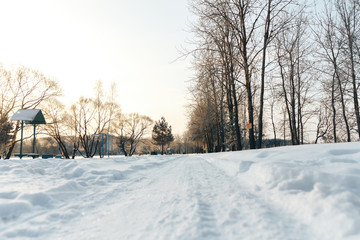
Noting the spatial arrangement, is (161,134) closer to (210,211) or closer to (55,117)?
(55,117)

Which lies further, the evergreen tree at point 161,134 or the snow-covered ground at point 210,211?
the evergreen tree at point 161,134

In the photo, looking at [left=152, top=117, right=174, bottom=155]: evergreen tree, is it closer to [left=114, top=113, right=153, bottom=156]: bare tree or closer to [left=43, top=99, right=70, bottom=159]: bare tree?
[left=114, top=113, right=153, bottom=156]: bare tree

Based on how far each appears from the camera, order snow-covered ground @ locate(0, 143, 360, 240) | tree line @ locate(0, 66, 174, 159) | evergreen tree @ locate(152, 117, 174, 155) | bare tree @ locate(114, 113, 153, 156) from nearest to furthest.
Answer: snow-covered ground @ locate(0, 143, 360, 240), tree line @ locate(0, 66, 174, 159), bare tree @ locate(114, 113, 153, 156), evergreen tree @ locate(152, 117, 174, 155)

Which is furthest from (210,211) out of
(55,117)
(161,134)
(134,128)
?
(161,134)

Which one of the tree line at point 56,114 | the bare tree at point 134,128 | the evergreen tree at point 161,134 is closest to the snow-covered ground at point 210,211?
the tree line at point 56,114

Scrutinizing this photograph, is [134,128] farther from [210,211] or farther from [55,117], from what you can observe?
[210,211]

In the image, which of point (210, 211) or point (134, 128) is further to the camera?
point (134, 128)

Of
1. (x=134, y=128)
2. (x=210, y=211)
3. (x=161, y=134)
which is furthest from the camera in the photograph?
(x=161, y=134)

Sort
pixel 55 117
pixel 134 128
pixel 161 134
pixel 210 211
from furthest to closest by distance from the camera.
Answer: pixel 161 134
pixel 134 128
pixel 55 117
pixel 210 211

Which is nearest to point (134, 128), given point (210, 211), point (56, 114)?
point (56, 114)

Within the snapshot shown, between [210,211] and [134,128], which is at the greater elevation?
[134,128]

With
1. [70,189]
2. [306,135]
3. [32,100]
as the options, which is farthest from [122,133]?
[70,189]

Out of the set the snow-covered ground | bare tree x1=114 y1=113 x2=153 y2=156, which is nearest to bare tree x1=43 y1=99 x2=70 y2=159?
bare tree x1=114 y1=113 x2=153 y2=156

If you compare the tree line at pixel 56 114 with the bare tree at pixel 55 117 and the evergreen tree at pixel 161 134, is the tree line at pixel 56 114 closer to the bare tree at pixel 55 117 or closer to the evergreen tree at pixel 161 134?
the bare tree at pixel 55 117
